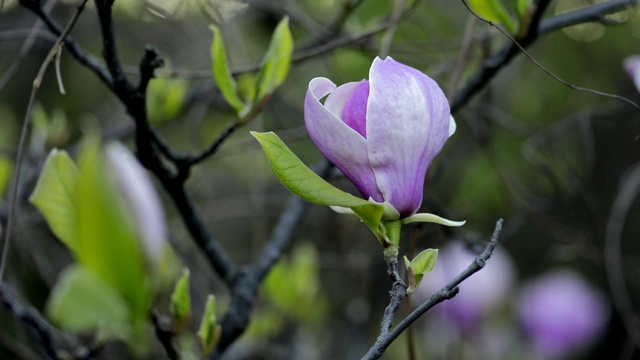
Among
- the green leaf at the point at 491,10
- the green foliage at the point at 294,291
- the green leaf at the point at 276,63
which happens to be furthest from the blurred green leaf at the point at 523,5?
the green foliage at the point at 294,291

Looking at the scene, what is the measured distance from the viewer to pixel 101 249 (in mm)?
304

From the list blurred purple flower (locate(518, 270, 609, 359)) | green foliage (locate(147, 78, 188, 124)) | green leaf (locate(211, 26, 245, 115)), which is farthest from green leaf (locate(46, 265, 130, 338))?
blurred purple flower (locate(518, 270, 609, 359))

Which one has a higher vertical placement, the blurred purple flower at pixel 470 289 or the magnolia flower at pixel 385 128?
the magnolia flower at pixel 385 128

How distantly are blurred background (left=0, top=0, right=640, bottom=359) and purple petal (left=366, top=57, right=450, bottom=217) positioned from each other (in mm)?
191

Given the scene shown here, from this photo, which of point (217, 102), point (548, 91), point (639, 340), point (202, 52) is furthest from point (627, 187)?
point (202, 52)

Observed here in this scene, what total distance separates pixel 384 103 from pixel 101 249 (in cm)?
14

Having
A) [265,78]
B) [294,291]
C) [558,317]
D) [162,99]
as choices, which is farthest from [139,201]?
[558,317]

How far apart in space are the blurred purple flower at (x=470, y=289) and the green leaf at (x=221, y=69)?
0.52 metres

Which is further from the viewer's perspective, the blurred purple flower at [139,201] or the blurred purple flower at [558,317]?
the blurred purple flower at [558,317]

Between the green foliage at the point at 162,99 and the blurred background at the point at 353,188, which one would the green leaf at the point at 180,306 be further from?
the green foliage at the point at 162,99

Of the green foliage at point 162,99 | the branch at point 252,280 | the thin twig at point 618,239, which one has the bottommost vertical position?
the thin twig at point 618,239

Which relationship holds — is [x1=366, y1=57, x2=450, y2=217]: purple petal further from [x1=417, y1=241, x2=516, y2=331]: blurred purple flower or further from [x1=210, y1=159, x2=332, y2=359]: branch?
[x1=417, y1=241, x2=516, y2=331]: blurred purple flower

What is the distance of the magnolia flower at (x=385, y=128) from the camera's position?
0.36 metres

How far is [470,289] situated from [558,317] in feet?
0.52
